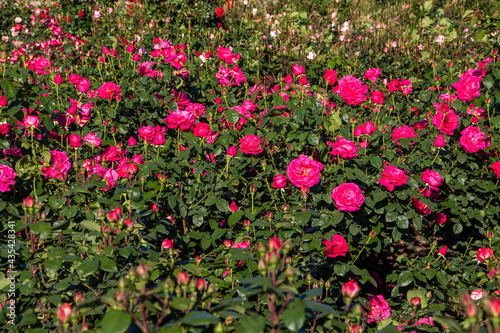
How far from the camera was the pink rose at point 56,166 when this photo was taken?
6.30 feet

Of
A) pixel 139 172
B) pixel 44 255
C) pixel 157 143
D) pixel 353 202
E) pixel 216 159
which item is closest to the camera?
pixel 44 255

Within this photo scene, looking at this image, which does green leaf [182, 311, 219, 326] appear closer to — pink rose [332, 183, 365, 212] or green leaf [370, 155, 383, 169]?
pink rose [332, 183, 365, 212]

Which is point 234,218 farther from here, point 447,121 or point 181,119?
point 447,121

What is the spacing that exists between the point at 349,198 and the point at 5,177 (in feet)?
4.63

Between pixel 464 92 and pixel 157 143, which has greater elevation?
pixel 464 92

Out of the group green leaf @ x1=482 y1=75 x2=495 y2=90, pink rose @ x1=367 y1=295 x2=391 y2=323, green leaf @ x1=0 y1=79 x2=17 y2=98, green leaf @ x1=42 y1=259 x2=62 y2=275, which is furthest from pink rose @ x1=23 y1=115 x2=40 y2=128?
green leaf @ x1=482 y1=75 x2=495 y2=90

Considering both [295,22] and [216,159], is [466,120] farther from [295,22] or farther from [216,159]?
[295,22]

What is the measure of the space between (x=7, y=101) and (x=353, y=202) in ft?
5.56

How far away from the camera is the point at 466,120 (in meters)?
2.45

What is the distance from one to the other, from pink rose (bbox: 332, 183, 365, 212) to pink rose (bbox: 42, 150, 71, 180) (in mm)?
1193

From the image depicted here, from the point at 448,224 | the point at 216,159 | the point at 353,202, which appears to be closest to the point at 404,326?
the point at 353,202

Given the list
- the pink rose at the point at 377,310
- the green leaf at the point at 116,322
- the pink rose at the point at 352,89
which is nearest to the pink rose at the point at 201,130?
the pink rose at the point at 352,89

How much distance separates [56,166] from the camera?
1.96 metres

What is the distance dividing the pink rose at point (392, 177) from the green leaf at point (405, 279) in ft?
1.49
